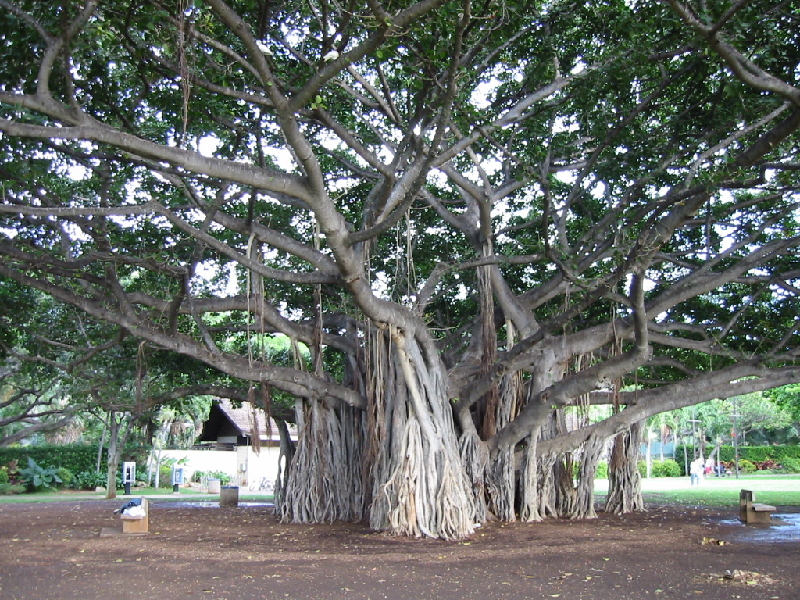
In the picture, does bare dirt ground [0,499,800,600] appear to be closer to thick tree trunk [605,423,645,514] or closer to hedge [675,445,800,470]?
thick tree trunk [605,423,645,514]

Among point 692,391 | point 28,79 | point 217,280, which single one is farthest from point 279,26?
point 692,391

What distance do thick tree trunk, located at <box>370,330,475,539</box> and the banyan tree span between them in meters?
0.03

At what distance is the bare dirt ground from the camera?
5.52m

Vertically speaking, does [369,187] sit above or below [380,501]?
above

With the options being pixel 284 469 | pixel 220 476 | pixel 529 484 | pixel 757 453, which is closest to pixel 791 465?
pixel 757 453

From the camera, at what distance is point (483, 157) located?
11.2 m

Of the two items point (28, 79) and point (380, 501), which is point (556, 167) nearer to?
point (380, 501)

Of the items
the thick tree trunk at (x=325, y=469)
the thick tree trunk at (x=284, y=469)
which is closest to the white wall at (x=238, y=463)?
the thick tree trunk at (x=284, y=469)

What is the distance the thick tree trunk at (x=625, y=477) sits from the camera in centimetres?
1224

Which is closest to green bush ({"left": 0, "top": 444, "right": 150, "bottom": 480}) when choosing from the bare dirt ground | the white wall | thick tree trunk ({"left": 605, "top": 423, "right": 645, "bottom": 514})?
the white wall

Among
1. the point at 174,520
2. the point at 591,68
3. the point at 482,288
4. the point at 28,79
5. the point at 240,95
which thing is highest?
the point at 591,68

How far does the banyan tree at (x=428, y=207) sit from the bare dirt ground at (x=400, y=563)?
3.49 ft

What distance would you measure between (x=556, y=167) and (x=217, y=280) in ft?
18.7

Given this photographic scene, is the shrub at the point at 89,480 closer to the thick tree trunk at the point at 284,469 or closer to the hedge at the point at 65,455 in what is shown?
the hedge at the point at 65,455
